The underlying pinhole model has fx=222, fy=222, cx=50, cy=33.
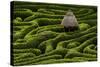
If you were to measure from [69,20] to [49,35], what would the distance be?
0.36m

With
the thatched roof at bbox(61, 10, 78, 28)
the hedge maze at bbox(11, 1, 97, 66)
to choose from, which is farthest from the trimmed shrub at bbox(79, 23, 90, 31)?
the thatched roof at bbox(61, 10, 78, 28)

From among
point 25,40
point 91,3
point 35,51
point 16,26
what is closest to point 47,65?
point 35,51

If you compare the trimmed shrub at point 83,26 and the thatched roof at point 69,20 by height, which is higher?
the thatched roof at point 69,20

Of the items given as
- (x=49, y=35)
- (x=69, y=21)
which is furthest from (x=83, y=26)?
(x=49, y=35)

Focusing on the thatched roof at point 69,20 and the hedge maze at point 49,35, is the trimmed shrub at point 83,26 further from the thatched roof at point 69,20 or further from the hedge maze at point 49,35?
the thatched roof at point 69,20

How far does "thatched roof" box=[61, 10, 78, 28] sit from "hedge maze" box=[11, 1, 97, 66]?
0.05m

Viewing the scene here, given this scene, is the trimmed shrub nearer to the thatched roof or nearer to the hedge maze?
the hedge maze

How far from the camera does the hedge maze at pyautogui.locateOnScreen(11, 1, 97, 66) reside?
2834mm

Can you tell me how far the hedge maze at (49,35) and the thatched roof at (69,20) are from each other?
0.17 ft

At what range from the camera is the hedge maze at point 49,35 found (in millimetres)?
2834

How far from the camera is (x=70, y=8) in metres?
3.12

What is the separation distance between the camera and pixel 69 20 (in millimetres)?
3098

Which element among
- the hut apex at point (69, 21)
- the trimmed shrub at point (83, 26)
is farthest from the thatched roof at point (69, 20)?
the trimmed shrub at point (83, 26)
